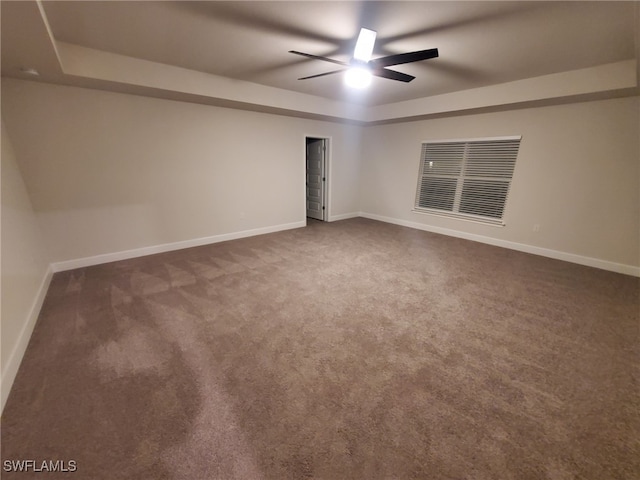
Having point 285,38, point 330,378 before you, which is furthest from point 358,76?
point 330,378

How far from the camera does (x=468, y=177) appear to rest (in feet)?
16.2

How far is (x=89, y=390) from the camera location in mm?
1689

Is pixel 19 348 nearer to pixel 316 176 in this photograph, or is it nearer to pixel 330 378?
pixel 330 378

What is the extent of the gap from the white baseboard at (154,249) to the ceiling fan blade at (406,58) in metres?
3.63

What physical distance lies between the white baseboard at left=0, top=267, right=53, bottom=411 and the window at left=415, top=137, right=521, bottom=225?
6.13 m

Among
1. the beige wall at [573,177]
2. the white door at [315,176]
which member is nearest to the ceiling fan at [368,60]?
the beige wall at [573,177]

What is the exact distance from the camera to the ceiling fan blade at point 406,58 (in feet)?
6.98

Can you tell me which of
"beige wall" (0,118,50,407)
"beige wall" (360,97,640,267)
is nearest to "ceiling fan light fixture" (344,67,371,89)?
"beige wall" (360,97,640,267)

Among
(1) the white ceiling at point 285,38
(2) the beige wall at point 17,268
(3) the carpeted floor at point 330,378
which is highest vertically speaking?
(1) the white ceiling at point 285,38

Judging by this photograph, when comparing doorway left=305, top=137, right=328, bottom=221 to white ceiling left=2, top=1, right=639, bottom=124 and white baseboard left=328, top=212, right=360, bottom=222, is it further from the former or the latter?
white ceiling left=2, top=1, right=639, bottom=124

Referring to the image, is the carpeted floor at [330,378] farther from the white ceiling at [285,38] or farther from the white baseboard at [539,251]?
the white ceiling at [285,38]

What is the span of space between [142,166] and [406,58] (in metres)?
3.77

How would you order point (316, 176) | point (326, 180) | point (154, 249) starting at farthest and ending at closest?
point (316, 176) < point (326, 180) < point (154, 249)

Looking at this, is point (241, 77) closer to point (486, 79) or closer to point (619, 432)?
point (486, 79)
